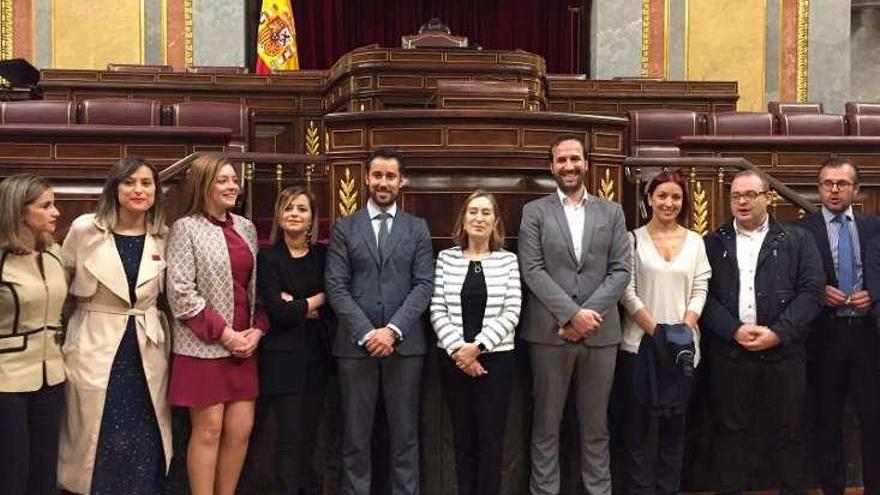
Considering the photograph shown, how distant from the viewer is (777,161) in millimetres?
4605

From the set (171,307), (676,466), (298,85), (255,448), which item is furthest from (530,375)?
(298,85)

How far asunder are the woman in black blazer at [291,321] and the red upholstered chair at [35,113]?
3.39 m

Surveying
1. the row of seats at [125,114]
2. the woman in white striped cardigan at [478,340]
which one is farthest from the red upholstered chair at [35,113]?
the woman in white striped cardigan at [478,340]

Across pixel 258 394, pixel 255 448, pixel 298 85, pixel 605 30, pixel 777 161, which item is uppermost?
pixel 605 30

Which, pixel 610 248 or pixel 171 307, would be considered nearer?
pixel 171 307

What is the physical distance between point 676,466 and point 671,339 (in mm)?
487

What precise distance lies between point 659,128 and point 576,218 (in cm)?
307

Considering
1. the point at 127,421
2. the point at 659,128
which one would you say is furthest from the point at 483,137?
the point at 659,128

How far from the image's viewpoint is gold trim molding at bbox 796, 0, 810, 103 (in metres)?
9.59

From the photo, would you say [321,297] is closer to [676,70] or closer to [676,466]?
[676,466]

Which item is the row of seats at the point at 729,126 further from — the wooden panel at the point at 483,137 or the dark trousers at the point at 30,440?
the dark trousers at the point at 30,440

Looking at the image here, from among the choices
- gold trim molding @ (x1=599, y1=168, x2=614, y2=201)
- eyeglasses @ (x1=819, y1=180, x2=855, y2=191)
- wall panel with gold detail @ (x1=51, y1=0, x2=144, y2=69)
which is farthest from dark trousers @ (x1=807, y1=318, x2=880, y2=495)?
wall panel with gold detail @ (x1=51, y1=0, x2=144, y2=69)

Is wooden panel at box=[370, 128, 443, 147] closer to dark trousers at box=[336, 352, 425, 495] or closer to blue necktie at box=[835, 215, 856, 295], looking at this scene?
dark trousers at box=[336, 352, 425, 495]

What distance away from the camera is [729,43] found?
9.64 metres
